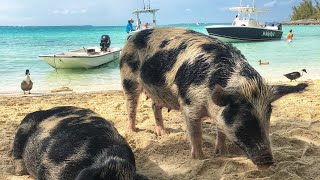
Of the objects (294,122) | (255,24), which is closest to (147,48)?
(294,122)

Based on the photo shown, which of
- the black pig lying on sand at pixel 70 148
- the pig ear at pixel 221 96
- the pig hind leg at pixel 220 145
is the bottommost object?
the pig hind leg at pixel 220 145

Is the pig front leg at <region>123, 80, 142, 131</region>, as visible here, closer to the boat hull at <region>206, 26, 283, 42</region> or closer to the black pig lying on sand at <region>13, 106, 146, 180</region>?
the black pig lying on sand at <region>13, 106, 146, 180</region>

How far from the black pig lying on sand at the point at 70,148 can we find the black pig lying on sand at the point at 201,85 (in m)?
1.02

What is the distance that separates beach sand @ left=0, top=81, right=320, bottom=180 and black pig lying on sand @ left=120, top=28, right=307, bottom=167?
305 mm

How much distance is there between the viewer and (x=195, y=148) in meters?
4.69

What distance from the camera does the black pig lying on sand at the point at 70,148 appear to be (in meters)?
2.57

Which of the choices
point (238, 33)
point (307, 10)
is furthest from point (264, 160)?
point (307, 10)

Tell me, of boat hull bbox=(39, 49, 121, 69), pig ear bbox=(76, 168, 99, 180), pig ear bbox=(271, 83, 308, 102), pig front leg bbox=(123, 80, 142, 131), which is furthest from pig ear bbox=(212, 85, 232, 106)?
boat hull bbox=(39, 49, 121, 69)

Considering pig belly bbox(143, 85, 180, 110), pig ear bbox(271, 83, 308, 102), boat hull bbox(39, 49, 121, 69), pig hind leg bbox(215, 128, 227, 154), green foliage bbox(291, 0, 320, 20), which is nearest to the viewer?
pig ear bbox(271, 83, 308, 102)

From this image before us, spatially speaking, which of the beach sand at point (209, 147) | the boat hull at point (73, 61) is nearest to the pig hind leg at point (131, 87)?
the beach sand at point (209, 147)

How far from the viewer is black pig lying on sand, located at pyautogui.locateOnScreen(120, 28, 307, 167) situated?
12.2ft

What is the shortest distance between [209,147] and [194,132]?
30.3 inches

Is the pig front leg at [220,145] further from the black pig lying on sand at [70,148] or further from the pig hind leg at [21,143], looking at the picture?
the pig hind leg at [21,143]

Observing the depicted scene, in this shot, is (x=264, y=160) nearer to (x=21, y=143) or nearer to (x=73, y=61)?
(x=21, y=143)
